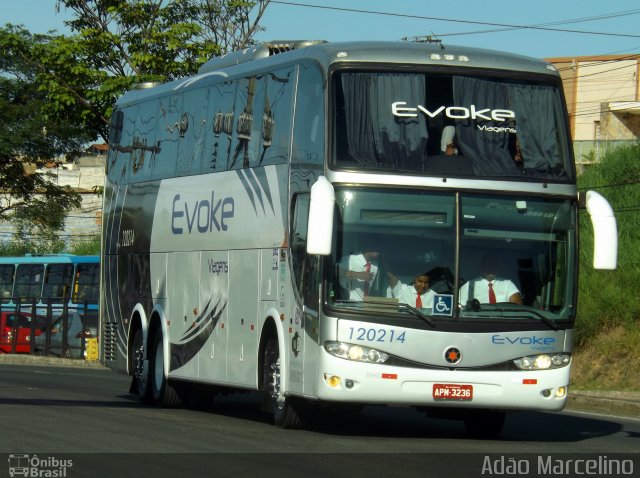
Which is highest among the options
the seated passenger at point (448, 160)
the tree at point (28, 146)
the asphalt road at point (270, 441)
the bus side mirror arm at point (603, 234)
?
the tree at point (28, 146)

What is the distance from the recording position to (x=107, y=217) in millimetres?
21531

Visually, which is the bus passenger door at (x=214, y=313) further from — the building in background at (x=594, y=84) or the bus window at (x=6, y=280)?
the building in background at (x=594, y=84)

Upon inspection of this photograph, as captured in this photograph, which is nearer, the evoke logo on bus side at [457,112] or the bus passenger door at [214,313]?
the evoke logo on bus side at [457,112]

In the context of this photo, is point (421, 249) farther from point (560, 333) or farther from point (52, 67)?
point (52, 67)

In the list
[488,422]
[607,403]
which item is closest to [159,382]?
[488,422]

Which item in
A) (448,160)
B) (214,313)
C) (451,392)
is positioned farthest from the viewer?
(214,313)

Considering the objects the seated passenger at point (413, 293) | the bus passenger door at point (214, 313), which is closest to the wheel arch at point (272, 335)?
the bus passenger door at point (214, 313)

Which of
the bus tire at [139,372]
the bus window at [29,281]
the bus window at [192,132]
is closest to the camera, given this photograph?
the bus window at [192,132]

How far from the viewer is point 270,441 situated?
1273 centimetres

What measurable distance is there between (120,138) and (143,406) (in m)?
4.68

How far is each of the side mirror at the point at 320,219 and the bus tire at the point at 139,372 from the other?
280 inches

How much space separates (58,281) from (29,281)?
1.60m

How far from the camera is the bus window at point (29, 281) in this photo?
42031mm

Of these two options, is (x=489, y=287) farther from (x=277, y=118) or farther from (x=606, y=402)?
(x=606, y=402)
